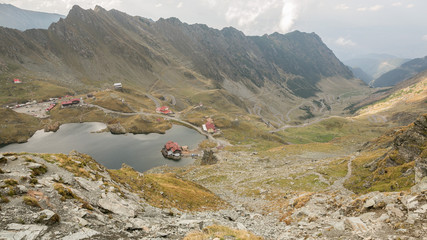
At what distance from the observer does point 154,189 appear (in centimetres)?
3606

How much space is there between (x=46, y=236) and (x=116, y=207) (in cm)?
756

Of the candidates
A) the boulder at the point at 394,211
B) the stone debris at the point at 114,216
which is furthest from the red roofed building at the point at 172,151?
the boulder at the point at 394,211

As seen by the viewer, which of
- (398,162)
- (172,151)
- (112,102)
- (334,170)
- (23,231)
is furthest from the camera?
(112,102)

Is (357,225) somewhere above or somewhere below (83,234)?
below

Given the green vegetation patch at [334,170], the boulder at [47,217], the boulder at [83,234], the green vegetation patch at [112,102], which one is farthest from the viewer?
the green vegetation patch at [112,102]

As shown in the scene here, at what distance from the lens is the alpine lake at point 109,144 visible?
4557 inches

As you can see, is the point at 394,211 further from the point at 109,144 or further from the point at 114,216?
the point at 109,144

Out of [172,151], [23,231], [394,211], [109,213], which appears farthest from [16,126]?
[394,211]

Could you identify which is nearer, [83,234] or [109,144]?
[83,234]

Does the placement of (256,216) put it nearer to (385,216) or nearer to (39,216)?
(385,216)

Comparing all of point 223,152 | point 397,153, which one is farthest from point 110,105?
point 397,153

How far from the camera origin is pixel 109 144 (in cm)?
13075

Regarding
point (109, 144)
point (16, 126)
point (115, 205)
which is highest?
point (16, 126)

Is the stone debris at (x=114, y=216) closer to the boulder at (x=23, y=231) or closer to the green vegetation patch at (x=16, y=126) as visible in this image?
the boulder at (x=23, y=231)
